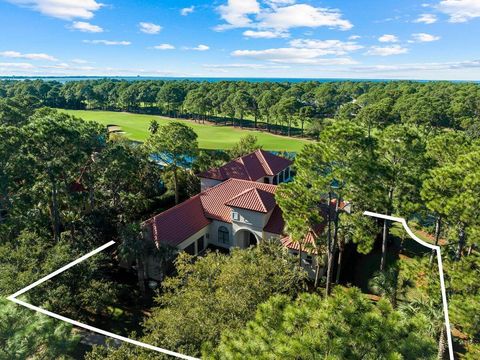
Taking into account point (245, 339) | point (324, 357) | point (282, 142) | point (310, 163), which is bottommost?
point (282, 142)

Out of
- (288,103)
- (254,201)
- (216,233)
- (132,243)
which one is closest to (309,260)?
(254,201)

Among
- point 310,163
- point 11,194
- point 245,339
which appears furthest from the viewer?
point 11,194

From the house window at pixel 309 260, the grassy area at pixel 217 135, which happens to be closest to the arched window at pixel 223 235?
the house window at pixel 309 260

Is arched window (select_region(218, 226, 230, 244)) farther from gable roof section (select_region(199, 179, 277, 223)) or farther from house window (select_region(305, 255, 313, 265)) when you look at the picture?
house window (select_region(305, 255, 313, 265))

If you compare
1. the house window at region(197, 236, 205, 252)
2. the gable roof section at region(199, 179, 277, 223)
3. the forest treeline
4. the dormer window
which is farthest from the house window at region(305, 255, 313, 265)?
the forest treeline

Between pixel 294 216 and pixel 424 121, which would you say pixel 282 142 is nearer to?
pixel 424 121

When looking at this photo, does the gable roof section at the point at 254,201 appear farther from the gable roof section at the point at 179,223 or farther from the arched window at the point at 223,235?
the gable roof section at the point at 179,223

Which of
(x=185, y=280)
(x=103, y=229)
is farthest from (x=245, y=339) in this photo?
(x=103, y=229)
